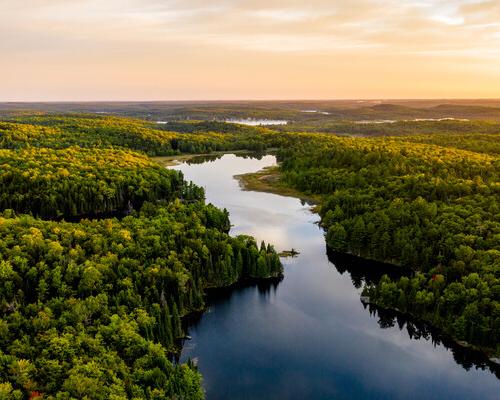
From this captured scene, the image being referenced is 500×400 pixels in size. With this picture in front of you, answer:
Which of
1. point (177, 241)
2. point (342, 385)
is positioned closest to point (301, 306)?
point (342, 385)

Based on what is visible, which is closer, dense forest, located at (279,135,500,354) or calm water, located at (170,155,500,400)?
calm water, located at (170,155,500,400)

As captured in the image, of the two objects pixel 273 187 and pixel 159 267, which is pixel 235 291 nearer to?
pixel 159 267

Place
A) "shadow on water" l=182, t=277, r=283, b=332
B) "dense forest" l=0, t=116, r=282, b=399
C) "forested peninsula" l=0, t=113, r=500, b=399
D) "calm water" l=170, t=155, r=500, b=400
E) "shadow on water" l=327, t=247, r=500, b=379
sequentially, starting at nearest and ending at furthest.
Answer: "dense forest" l=0, t=116, r=282, b=399 < "forested peninsula" l=0, t=113, r=500, b=399 < "calm water" l=170, t=155, r=500, b=400 < "shadow on water" l=327, t=247, r=500, b=379 < "shadow on water" l=182, t=277, r=283, b=332

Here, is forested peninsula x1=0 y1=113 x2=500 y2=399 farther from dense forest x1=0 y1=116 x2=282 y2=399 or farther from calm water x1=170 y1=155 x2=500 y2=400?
calm water x1=170 y1=155 x2=500 y2=400

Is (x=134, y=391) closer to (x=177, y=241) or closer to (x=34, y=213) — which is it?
(x=177, y=241)

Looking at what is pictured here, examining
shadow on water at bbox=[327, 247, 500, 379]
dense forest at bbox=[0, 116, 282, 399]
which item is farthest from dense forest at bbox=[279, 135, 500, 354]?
dense forest at bbox=[0, 116, 282, 399]

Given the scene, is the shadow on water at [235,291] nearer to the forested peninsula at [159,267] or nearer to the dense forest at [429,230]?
the forested peninsula at [159,267]

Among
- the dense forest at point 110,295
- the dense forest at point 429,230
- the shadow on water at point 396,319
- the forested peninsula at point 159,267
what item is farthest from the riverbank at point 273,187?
the shadow on water at point 396,319
